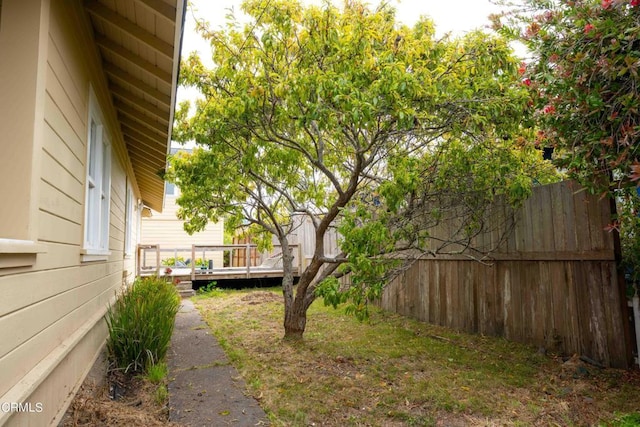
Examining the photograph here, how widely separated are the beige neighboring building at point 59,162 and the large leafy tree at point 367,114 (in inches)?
38.8

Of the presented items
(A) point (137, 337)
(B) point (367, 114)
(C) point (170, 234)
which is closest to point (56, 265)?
(A) point (137, 337)

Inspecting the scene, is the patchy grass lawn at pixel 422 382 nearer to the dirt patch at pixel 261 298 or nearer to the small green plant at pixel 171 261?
the dirt patch at pixel 261 298

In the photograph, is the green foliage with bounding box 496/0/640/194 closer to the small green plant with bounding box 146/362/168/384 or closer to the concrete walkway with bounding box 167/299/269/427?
the concrete walkway with bounding box 167/299/269/427

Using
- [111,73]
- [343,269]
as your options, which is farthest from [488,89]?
[111,73]

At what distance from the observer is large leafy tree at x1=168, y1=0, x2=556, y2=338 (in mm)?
3875

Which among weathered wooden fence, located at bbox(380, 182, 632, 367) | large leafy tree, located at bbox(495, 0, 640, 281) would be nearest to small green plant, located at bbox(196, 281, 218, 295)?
weathered wooden fence, located at bbox(380, 182, 632, 367)

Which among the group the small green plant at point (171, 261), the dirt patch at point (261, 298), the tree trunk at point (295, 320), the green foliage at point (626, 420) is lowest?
the green foliage at point (626, 420)

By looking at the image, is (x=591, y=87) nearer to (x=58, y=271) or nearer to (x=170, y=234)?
(x=58, y=271)

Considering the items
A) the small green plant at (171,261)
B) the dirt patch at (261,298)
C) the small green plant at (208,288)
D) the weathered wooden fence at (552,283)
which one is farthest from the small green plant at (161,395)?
the small green plant at (171,261)

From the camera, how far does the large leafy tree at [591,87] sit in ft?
10.8

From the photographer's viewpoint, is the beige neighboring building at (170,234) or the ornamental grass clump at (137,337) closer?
the ornamental grass clump at (137,337)

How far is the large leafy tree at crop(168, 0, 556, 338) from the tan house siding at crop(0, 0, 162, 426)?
160cm

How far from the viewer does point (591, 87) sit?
3.64m

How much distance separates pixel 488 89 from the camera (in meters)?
4.18
